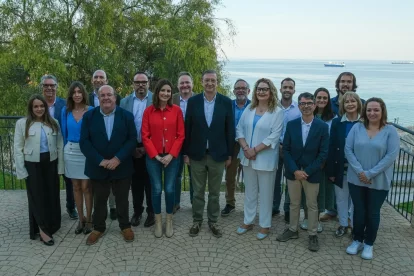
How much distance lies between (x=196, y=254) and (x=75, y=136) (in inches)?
80.0

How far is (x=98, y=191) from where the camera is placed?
451 cm

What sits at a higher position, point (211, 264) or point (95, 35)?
point (95, 35)

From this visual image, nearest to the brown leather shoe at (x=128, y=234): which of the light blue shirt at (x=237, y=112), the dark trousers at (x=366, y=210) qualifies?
the light blue shirt at (x=237, y=112)

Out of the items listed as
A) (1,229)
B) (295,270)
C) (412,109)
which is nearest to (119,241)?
(1,229)

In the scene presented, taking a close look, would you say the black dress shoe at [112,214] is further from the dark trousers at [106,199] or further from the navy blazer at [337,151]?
the navy blazer at [337,151]

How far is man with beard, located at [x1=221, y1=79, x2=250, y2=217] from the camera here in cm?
509

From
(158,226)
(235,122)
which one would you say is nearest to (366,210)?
(235,122)

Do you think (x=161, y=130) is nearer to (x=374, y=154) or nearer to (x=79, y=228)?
(x=79, y=228)

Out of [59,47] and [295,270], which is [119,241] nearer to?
[295,270]

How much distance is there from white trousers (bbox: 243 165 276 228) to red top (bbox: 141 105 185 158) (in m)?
1.00

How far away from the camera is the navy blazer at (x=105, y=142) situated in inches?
170

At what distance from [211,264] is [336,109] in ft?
8.75

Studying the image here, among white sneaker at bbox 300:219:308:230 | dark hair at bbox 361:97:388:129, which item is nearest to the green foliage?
white sneaker at bbox 300:219:308:230

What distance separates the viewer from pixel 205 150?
464cm
